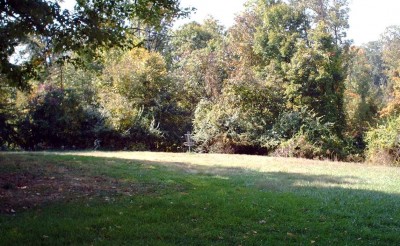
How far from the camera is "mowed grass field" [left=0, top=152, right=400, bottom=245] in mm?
5793

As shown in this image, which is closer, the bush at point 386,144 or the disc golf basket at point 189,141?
the bush at point 386,144

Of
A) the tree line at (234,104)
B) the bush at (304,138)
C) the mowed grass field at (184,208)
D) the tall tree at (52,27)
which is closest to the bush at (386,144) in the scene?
the tree line at (234,104)

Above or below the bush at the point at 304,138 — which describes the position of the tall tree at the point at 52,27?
above

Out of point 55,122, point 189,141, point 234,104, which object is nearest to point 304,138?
point 234,104

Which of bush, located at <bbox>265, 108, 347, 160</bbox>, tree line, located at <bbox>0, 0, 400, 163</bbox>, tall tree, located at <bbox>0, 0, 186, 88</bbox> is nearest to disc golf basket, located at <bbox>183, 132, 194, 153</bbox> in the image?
tree line, located at <bbox>0, 0, 400, 163</bbox>

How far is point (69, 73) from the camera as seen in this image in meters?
33.3

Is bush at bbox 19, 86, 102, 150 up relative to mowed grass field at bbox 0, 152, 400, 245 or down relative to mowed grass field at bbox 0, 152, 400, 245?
up

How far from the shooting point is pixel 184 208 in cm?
748

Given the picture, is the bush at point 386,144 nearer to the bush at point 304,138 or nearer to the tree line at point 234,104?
the tree line at point 234,104

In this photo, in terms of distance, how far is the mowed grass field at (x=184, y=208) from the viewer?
5793mm

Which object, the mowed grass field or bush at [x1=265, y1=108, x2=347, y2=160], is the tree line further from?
the mowed grass field

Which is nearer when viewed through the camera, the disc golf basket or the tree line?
the tree line

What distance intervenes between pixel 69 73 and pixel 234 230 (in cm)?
3019

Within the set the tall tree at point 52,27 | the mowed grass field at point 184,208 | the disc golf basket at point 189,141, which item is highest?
the tall tree at point 52,27
